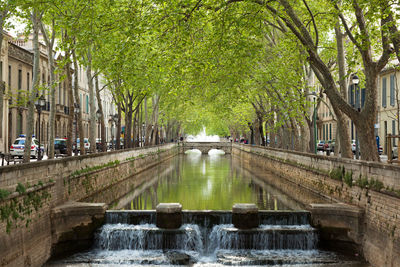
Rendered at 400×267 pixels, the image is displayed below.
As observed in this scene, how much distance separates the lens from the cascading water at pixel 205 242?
13805mm

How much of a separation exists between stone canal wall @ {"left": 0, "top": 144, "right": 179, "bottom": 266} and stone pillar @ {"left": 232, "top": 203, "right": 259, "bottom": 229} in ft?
15.0

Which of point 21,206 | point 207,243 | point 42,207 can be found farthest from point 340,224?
point 21,206

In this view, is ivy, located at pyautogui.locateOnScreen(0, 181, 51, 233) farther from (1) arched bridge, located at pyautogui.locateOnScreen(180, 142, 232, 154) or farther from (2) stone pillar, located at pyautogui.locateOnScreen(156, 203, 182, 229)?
(1) arched bridge, located at pyautogui.locateOnScreen(180, 142, 232, 154)

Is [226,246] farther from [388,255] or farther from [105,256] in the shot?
[388,255]

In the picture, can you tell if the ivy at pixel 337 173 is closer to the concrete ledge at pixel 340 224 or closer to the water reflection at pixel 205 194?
the water reflection at pixel 205 194

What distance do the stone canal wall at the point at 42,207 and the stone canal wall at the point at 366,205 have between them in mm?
8028

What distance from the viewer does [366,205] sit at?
46.8 ft

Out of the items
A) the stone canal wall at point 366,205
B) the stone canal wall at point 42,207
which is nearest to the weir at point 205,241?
the stone canal wall at point 42,207

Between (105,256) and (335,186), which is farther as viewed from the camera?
(335,186)

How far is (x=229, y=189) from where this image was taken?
26.4 metres

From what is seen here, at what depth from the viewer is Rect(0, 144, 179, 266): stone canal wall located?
447 inches

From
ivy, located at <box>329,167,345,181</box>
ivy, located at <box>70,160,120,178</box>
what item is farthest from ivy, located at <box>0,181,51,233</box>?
ivy, located at <box>329,167,345,181</box>

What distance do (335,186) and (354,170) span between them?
2578mm

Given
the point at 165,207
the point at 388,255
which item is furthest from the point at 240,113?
the point at 388,255
